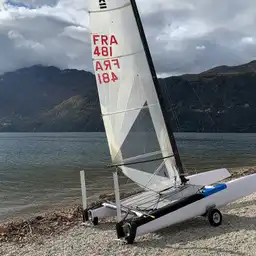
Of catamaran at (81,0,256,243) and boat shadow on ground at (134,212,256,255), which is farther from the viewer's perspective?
catamaran at (81,0,256,243)

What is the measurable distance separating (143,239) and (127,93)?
154 inches

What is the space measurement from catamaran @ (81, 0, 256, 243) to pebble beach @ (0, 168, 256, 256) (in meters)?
0.68

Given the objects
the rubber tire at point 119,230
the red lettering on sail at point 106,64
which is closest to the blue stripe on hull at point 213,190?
the rubber tire at point 119,230

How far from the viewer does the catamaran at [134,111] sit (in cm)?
1070

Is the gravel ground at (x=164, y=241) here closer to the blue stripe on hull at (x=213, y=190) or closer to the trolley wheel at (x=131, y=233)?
the trolley wheel at (x=131, y=233)

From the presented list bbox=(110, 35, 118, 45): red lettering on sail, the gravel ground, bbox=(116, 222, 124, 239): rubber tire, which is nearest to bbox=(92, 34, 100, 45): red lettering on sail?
bbox=(110, 35, 118, 45): red lettering on sail

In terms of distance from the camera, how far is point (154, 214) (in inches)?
382

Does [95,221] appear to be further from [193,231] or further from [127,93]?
[127,93]

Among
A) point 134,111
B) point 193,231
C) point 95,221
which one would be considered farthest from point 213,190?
point 95,221

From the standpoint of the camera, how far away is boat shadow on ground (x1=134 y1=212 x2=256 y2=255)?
9133mm

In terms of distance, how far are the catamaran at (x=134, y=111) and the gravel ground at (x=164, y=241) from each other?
673mm

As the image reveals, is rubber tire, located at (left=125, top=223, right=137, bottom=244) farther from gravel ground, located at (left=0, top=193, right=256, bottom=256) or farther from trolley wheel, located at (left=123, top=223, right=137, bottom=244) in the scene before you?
gravel ground, located at (left=0, top=193, right=256, bottom=256)

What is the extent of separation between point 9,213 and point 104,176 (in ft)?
37.5

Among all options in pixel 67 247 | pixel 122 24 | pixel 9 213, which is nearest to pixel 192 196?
pixel 67 247
